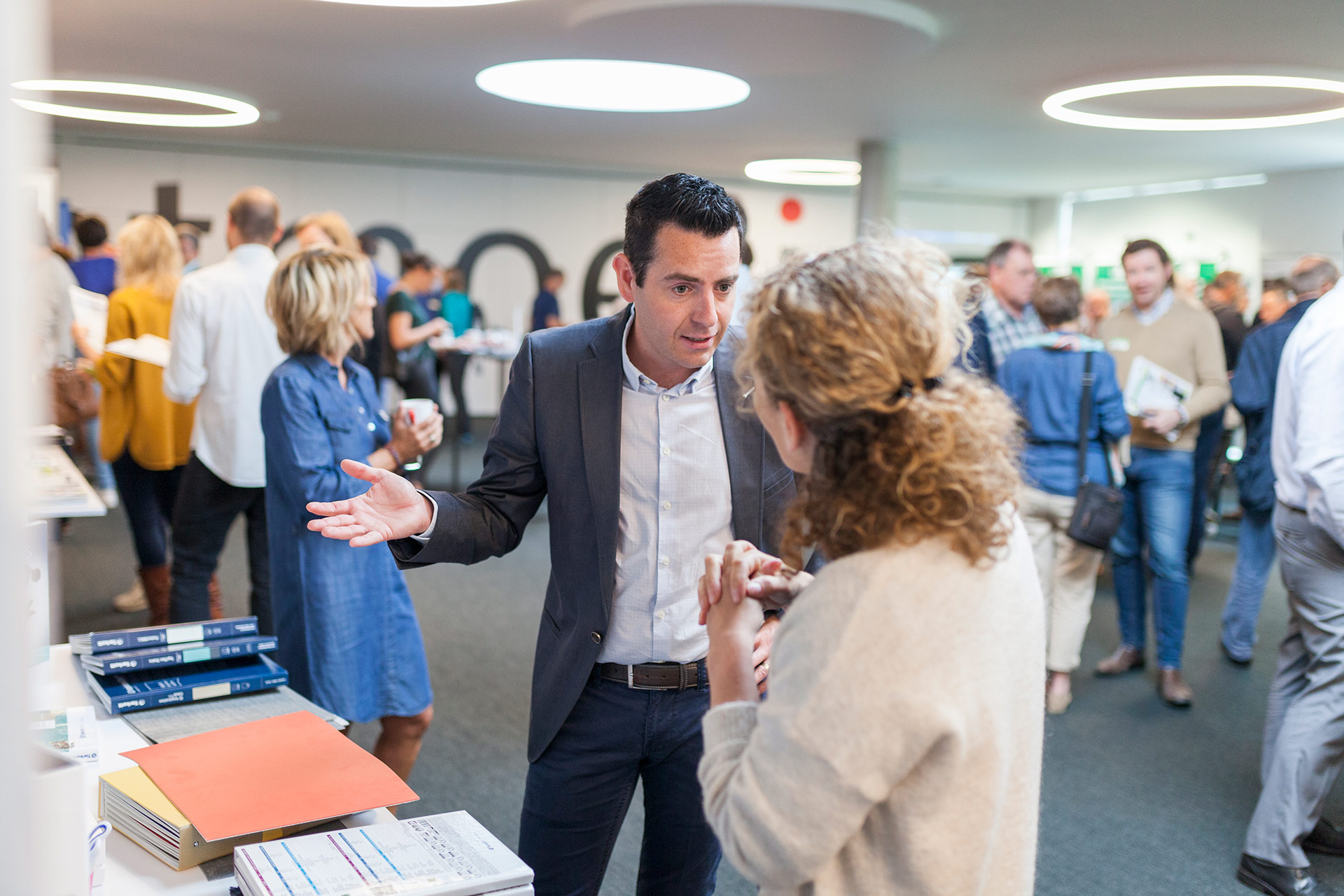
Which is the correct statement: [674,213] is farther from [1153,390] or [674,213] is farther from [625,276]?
[1153,390]

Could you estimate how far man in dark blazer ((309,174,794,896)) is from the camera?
174 cm

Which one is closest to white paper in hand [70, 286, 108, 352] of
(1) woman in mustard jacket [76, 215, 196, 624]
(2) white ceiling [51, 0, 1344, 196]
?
(1) woman in mustard jacket [76, 215, 196, 624]

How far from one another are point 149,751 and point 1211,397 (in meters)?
4.36

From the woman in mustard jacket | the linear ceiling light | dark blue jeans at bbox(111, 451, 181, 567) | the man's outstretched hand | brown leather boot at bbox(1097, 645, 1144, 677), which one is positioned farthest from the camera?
the linear ceiling light

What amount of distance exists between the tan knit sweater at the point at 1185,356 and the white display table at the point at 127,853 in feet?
13.2

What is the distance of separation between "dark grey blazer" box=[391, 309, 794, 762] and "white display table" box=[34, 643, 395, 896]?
1.47 ft

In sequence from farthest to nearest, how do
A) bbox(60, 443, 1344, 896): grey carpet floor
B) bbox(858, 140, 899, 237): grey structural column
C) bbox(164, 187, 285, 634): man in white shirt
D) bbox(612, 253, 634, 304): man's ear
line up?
bbox(858, 140, 899, 237): grey structural column, bbox(164, 187, 285, 634): man in white shirt, bbox(60, 443, 1344, 896): grey carpet floor, bbox(612, 253, 634, 304): man's ear

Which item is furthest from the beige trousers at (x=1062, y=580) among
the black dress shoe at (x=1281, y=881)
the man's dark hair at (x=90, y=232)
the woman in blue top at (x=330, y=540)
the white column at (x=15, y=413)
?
the man's dark hair at (x=90, y=232)

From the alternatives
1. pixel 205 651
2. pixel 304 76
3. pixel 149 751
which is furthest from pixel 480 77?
pixel 149 751

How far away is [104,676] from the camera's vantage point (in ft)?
6.16

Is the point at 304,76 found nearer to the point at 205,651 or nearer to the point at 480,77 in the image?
the point at 480,77

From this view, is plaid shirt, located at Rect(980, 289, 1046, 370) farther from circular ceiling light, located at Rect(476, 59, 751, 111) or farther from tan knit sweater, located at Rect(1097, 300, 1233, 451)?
circular ceiling light, located at Rect(476, 59, 751, 111)

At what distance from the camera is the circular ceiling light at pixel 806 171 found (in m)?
10.8

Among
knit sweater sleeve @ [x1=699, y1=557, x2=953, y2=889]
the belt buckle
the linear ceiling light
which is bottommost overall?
the belt buckle
